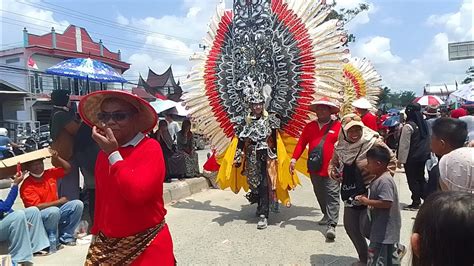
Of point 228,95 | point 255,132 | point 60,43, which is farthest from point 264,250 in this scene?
point 60,43

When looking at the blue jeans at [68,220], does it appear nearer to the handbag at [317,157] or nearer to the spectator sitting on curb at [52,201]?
the spectator sitting on curb at [52,201]

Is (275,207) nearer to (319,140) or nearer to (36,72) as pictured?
(319,140)

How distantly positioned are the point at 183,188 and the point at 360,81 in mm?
4901

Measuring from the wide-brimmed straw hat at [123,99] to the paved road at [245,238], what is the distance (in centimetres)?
202

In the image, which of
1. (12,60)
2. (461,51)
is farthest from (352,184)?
(461,51)

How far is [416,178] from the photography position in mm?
5941

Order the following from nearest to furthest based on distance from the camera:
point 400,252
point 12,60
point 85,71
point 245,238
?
point 400,252, point 245,238, point 85,71, point 12,60

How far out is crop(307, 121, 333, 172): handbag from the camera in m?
4.71

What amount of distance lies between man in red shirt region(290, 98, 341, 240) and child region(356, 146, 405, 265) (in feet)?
4.49

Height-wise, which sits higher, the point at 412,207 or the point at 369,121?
the point at 369,121

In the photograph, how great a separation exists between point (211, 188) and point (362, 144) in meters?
4.70

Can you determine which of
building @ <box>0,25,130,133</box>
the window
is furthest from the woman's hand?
the window

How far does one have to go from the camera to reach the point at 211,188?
789 centimetres

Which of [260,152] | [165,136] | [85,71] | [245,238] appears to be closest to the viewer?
[245,238]
